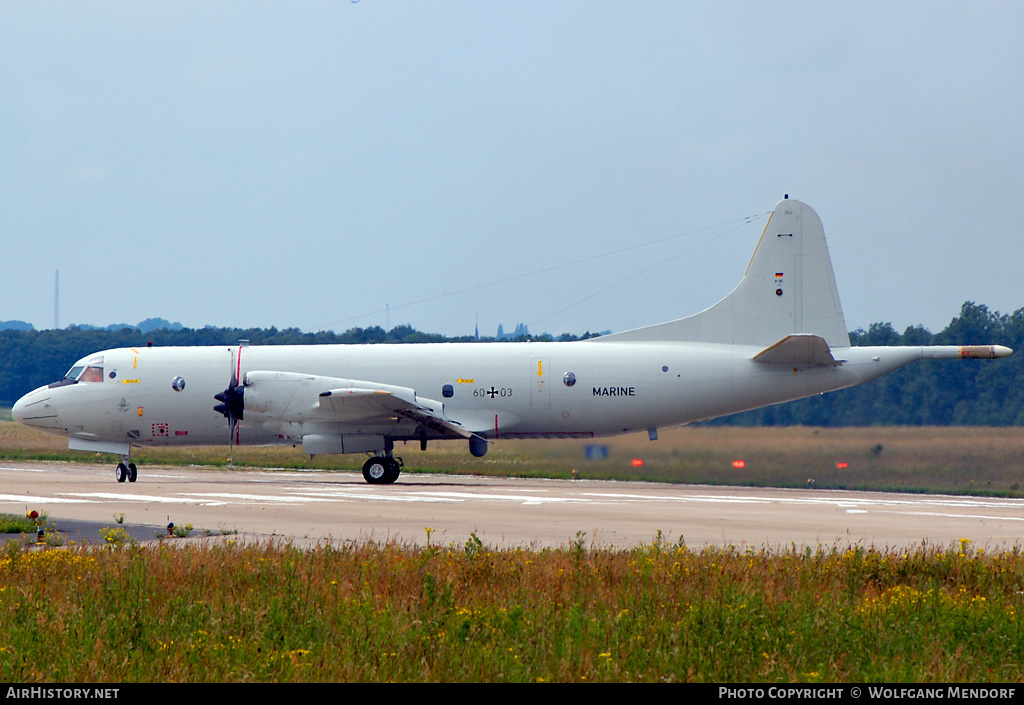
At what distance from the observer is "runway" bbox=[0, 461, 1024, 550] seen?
16.5 meters

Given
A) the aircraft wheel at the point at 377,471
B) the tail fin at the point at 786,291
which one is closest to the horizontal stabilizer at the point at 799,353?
the tail fin at the point at 786,291

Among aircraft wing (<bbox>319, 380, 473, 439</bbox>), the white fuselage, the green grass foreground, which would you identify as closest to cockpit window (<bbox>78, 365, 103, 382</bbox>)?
the white fuselage

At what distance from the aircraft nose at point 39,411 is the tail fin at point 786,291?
21.3 metres

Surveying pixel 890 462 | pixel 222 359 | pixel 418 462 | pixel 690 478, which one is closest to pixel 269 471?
pixel 418 462

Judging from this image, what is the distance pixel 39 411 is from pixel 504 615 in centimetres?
2801

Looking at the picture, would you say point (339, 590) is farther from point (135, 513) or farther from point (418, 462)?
point (418, 462)

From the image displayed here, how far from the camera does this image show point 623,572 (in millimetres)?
11984

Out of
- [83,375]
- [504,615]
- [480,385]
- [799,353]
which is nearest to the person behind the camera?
[504,615]

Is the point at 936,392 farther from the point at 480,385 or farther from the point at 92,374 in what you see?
the point at 92,374

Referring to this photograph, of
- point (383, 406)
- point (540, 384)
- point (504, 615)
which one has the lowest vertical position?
point (504, 615)

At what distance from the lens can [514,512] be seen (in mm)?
20859

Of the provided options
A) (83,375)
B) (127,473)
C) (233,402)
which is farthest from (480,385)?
(83,375)

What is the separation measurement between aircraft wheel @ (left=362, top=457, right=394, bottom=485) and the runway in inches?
22.4

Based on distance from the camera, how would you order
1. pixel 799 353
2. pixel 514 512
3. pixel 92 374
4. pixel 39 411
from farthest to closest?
pixel 39 411, pixel 92 374, pixel 799 353, pixel 514 512
